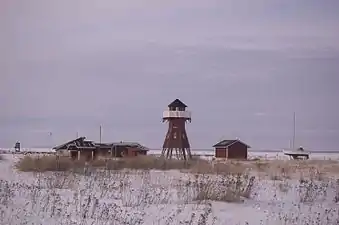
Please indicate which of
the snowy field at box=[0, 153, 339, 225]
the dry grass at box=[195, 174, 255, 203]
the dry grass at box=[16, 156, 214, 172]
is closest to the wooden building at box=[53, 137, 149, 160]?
the dry grass at box=[16, 156, 214, 172]

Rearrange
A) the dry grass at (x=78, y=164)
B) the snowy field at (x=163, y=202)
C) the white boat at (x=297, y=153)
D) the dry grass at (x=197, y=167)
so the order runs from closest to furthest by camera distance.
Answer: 1. the snowy field at (x=163, y=202)
2. the white boat at (x=297, y=153)
3. the dry grass at (x=197, y=167)
4. the dry grass at (x=78, y=164)

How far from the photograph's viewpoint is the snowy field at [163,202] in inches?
144

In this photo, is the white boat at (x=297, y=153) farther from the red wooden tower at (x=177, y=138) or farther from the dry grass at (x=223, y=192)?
the red wooden tower at (x=177, y=138)

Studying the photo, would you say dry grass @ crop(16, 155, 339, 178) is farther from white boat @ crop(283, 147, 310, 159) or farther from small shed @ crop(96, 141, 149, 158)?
small shed @ crop(96, 141, 149, 158)

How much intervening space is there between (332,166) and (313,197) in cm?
155

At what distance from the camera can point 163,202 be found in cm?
426

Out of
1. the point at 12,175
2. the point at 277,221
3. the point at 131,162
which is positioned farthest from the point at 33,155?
the point at 277,221

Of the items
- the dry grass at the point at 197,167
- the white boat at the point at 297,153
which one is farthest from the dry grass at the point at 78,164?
the white boat at the point at 297,153

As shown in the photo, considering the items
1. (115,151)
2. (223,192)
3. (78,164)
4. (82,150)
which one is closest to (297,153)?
(223,192)

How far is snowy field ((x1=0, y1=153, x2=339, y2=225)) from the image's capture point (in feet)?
12.0

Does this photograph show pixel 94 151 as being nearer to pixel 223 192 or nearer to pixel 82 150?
pixel 82 150

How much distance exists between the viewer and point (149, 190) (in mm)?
4852

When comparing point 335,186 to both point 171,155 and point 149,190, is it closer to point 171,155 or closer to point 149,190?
point 149,190

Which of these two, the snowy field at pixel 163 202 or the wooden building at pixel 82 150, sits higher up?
the wooden building at pixel 82 150
